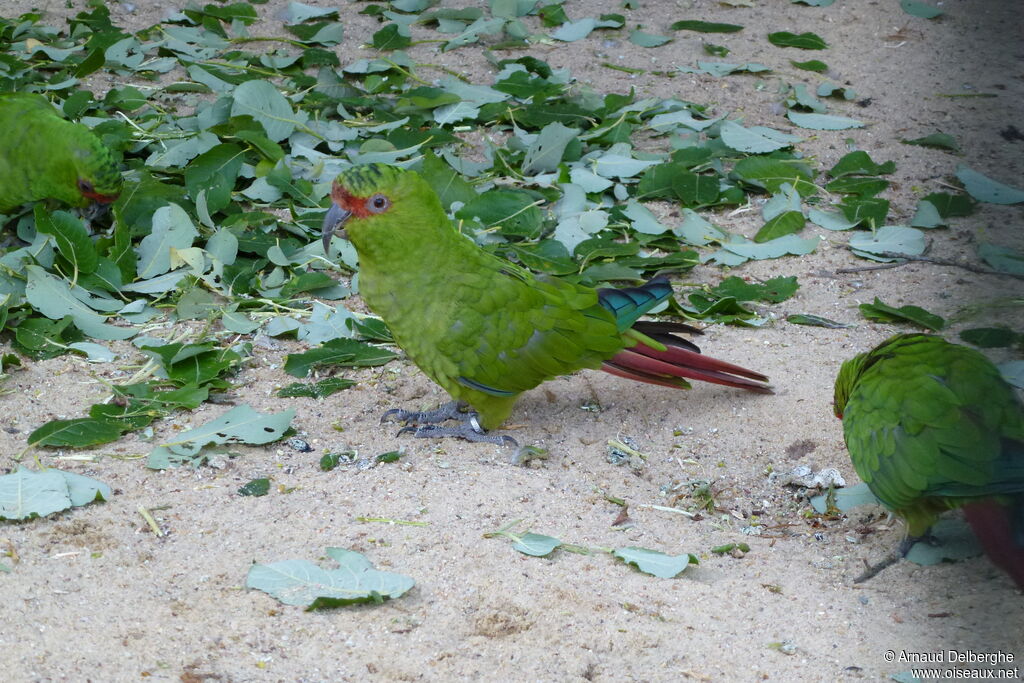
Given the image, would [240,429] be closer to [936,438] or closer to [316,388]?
[316,388]

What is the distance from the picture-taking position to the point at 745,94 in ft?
19.2

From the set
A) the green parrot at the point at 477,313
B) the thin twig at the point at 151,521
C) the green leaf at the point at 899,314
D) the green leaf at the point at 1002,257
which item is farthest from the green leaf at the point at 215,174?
the green leaf at the point at 1002,257

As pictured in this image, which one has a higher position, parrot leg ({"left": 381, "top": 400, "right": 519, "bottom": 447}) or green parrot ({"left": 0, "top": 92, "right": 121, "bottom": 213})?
green parrot ({"left": 0, "top": 92, "right": 121, "bottom": 213})

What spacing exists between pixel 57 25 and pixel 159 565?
4.98 meters

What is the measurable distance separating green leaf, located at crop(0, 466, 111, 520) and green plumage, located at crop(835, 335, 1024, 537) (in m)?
2.09

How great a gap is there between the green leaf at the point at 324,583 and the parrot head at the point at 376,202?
115 cm

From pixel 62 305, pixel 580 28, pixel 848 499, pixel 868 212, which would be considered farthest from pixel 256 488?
pixel 580 28

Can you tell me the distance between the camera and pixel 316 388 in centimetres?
361

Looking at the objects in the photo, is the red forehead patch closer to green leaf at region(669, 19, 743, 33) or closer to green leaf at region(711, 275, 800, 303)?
green leaf at region(711, 275, 800, 303)

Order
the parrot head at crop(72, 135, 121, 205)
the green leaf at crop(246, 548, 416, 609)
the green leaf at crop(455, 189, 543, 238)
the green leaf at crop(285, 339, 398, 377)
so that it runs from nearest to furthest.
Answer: the green leaf at crop(246, 548, 416, 609), the green leaf at crop(285, 339, 398, 377), the parrot head at crop(72, 135, 121, 205), the green leaf at crop(455, 189, 543, 238)

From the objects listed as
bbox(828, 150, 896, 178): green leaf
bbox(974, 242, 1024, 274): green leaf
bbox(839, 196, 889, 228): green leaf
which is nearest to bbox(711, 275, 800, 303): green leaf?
bbox(839, 196, 889, 228): green leaf

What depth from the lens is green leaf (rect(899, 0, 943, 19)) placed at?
255 inches

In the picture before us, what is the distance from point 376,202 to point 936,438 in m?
1.79

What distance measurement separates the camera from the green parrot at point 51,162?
14.4 ft
